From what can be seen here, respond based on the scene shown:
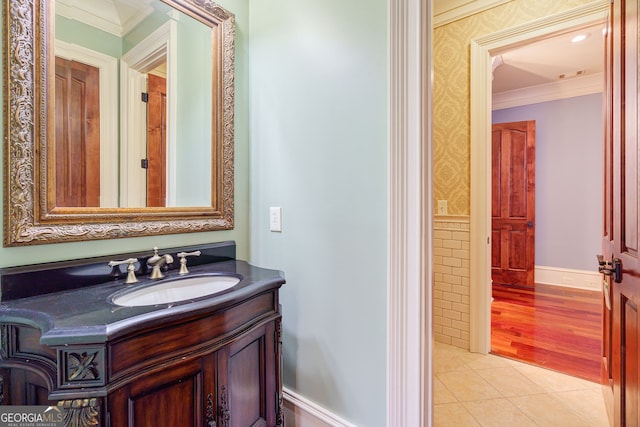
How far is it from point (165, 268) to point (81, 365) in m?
0.64

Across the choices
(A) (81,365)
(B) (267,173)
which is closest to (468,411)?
(B) (267,173)

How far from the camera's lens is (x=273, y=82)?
1.57 m

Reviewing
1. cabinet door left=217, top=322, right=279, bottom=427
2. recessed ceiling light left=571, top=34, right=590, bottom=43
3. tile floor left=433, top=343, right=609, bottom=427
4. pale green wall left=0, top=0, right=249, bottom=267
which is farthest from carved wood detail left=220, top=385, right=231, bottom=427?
recessed ceiling light left=571, top=34, right=590, bottom=43

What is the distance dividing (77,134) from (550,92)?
17.5ft

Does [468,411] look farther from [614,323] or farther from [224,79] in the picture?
[224,79]

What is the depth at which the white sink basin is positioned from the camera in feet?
3.57

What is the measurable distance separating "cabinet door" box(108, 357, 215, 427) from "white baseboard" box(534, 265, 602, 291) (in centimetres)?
491

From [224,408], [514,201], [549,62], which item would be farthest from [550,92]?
[224,408]

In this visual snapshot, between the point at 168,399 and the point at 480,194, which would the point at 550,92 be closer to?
the point at 480,194

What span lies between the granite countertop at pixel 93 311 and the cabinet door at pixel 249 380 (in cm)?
18

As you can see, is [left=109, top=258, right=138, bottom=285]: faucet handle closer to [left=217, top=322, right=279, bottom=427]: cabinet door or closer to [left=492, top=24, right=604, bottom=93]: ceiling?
[left=217, top=322, right=279, bottom=427]: cabinet door

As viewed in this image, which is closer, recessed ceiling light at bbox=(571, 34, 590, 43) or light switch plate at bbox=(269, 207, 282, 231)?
light switch plate at bbox=(269, 207, 282, 231)

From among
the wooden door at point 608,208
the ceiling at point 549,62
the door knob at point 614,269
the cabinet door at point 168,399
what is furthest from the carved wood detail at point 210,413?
the ceiling at point 549,62

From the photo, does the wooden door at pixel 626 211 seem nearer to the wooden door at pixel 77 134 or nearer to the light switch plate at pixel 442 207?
the light switch plate at pixel 442 207
